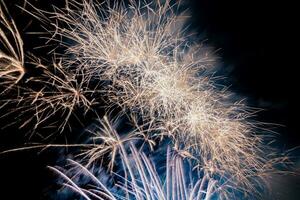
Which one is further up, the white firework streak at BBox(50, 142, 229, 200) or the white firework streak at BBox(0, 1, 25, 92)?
the white firework streak at BBox(0, 1, 25, 92)

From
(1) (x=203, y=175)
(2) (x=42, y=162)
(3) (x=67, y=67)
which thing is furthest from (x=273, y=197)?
(3) (x=67, y=67)

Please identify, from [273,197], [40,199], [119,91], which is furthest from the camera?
[273,197]

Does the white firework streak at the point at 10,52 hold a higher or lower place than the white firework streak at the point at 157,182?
higher

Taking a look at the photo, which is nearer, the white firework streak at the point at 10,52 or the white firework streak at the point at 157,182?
the white firework streak at the point at 10,52

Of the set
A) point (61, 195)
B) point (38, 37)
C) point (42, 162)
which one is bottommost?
point (61, 195)

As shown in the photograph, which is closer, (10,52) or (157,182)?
(10,52)

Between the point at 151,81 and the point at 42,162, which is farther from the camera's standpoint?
the point at 42,162

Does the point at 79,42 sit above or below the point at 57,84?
above

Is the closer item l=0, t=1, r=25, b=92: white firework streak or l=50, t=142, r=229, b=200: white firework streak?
l=0, t=1, r=25, b=92: white firework streak

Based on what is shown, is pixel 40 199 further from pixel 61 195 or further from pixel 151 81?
pixel 151 81

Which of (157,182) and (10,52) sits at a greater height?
(10,52)

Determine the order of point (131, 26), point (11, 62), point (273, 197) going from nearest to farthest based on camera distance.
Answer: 1. point (11, 62)
2. point (131, 26)
3. point (273, 197)
